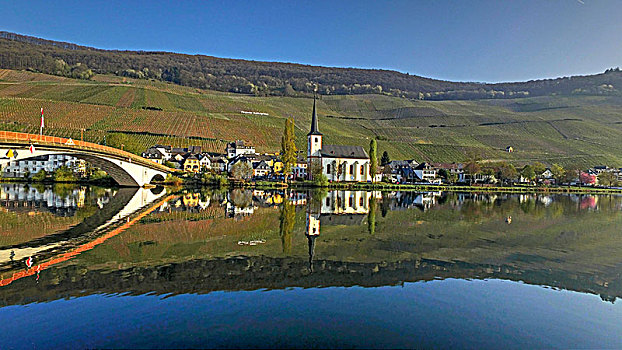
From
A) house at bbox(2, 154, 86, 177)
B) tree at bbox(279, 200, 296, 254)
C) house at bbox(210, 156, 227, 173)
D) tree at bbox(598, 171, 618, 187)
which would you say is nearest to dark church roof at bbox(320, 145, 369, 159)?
house at bbox(210, 156, 227, 173)

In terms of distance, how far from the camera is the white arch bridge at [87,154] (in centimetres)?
3306

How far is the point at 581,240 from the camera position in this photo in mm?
24625

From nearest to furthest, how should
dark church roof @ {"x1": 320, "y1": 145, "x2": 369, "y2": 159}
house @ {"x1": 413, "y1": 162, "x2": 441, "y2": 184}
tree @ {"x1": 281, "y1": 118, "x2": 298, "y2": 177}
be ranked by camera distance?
1. tree @ {"x1": 281, "y1": 118, "x2": 298, "y2": 177}
2. dark church roof @ {"x1": 320, "y1": 145, "x2": 369, "y2": 159}
3. house @ {"x1": 413, "y1": 162, "x2": 441, "y2": 184}

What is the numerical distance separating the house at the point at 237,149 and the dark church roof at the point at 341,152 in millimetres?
30070

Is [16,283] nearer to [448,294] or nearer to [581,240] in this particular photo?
[448,294]

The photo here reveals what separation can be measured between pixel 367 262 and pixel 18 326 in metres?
11.3

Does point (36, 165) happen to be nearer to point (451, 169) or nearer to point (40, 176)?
point (40, 176)

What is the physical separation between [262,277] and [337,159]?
319ft

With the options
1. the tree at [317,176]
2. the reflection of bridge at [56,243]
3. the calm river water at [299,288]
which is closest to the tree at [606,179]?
the tree at [317,176]

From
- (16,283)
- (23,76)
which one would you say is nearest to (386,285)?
(16,283)

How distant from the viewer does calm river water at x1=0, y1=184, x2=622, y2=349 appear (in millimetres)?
9680

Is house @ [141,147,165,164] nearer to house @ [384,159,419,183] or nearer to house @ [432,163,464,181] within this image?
house @ [384,159,419,183]

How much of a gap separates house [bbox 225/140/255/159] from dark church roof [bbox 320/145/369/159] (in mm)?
30070

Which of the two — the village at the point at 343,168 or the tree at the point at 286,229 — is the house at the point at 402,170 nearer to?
the village at the point at 343,168
